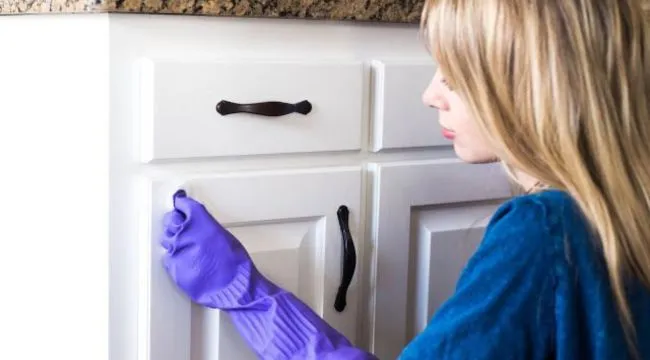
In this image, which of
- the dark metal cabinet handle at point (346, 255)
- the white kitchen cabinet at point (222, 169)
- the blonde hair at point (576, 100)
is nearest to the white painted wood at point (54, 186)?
the white kitchen cabinet at point (222, 169)

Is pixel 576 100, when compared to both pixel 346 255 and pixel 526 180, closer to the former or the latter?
pixel 526 180

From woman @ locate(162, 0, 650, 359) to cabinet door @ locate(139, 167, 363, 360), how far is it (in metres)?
0.26

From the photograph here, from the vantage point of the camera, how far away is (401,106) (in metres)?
1.15

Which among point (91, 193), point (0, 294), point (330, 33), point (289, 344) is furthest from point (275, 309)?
point (0, 294)

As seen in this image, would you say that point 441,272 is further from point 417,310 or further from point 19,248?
point 19,248

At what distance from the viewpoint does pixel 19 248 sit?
116 cm

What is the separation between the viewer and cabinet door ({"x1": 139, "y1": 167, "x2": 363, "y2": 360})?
3.25 ft

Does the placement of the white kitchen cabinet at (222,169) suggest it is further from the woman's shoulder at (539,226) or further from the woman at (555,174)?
the woman's shoulder at (539,226)

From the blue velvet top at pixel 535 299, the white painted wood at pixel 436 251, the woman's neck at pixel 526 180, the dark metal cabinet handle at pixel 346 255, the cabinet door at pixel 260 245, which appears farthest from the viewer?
the white painted wood at pixel 436 251

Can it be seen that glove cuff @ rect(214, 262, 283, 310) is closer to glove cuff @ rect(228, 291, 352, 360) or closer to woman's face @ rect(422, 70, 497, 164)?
glove cuff @ rect(228, 291, 352, 360)

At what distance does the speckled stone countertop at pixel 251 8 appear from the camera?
0.93 metres

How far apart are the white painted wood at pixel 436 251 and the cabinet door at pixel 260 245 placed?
99 mm

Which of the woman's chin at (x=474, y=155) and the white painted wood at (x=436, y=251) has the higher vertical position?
the woman's chin at (x=474, y=155)

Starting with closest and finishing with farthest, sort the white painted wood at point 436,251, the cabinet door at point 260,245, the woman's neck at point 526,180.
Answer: the woman's neck at point 526,180, the cabinet door at point 260,245, the white painted wood at point 436,251
